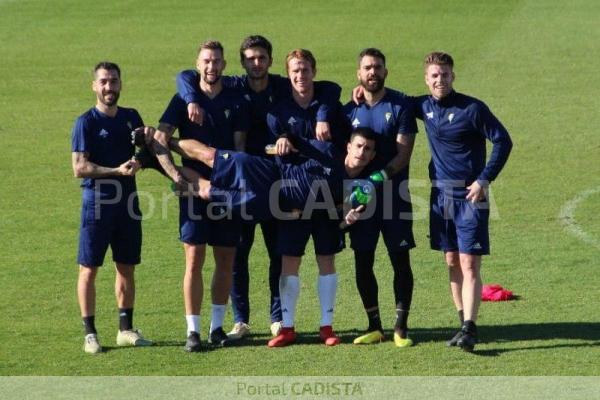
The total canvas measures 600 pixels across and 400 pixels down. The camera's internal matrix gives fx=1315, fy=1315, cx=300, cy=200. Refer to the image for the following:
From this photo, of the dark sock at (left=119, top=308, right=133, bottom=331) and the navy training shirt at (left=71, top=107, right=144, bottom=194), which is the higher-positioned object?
the navy training shirt at (left=71, top=107, right=144, bottom=194)

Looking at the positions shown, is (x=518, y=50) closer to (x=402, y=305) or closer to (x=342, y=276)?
→ (x=342, y=276)

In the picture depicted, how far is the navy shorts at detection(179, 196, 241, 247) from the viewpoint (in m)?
9.41

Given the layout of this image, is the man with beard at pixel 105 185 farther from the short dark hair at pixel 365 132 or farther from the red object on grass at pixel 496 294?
the red object on grass at pixel 496 294

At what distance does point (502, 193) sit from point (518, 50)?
8.37m

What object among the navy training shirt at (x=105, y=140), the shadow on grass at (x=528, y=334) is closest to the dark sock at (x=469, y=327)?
the shadow on grass at (x=528, y=334)

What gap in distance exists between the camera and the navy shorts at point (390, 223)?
9.45 m

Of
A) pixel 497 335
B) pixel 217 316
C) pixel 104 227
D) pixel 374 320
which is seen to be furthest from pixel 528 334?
pixel 104 227

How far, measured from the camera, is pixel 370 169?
952 centimetres

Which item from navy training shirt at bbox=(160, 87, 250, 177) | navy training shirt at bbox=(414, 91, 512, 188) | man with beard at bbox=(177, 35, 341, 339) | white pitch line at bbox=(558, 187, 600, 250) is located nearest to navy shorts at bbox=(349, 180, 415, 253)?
navy training shirt at bbox=(414, 91, 512, 188)

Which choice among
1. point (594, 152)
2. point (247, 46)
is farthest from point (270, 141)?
point (594, 152)

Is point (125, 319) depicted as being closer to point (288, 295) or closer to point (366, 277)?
point (288, 295)

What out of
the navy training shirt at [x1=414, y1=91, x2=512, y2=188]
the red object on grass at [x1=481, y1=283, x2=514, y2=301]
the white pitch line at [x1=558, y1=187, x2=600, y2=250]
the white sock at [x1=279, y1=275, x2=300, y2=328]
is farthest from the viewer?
the white pitch line at [x1=558, y1=187, x2=600, y2=250]

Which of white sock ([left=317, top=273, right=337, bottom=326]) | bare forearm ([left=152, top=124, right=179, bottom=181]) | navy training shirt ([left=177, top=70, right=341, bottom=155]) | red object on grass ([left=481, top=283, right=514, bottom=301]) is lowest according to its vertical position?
red object on grass ([left=481, top=283, right=514, bottom=301])

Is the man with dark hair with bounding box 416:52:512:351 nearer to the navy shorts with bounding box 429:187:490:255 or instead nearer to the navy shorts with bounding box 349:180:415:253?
the navy shorts with bounding box 429:187:490:255
